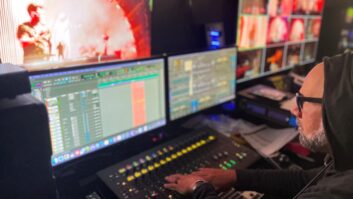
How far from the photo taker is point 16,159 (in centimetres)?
54

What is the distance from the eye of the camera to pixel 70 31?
110 cm

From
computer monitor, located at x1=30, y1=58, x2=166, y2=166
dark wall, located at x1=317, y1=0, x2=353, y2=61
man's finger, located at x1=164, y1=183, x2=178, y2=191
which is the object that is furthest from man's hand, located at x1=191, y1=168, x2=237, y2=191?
dark wall, located at x1=317, y1=0, x2=353, y2=61

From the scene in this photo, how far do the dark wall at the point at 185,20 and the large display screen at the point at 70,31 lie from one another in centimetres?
9

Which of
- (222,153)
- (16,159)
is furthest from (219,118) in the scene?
(16,159)

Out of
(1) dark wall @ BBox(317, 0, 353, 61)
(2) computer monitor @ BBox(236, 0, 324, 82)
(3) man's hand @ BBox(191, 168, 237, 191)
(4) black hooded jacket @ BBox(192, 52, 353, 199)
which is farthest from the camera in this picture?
(1) dark wall @ BBox(317, 0, 353, 61)

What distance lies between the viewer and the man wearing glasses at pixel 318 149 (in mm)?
740

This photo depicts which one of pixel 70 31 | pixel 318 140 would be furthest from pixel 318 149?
pixel 70 31

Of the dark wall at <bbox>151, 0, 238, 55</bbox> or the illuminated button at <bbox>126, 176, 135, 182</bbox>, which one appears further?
the dark wall at <bbox>151, 0, 238, 55</bbox>

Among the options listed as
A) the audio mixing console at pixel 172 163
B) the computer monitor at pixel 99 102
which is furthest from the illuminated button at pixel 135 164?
the computer monitor at pixel 99 102

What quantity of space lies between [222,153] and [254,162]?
141 millimetres

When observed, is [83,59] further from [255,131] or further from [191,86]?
[255,131]

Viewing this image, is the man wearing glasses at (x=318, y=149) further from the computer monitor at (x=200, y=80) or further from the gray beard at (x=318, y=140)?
the computer monitor at (x=200, y=80)

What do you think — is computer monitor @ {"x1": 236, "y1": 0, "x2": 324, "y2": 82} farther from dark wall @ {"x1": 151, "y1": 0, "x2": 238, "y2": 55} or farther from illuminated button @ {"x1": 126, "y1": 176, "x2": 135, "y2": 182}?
illuminated button @ {"x1": 126, "y1": 176, "x2": 135, "y2": 182}

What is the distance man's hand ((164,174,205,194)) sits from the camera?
96 centimetres
